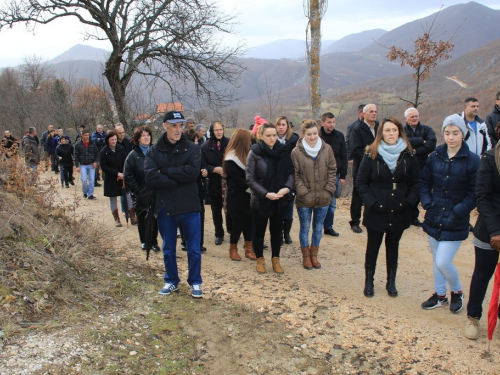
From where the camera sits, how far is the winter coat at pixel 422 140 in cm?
688

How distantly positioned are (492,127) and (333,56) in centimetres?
16449

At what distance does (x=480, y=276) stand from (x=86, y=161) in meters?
9.84

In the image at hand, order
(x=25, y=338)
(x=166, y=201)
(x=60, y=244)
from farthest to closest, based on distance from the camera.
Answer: (x=60, y=244) → (x=166, y=201) → (x=25, y=338)

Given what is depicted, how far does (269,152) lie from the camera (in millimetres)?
5113

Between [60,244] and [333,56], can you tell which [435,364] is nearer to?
[60,244]

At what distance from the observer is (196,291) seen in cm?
452

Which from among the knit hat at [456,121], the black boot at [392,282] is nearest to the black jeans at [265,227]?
the black boot at [392,282]

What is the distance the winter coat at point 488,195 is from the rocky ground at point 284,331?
1105 mm

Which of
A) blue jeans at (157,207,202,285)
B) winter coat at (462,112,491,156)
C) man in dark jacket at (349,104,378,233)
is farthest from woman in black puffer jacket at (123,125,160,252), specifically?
winter coat at (462,112,491,156)

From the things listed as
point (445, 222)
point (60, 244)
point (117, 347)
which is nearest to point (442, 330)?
point (445, 222)

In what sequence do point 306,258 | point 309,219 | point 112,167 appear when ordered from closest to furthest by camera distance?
point 309,219
point 306,258
point 112,167

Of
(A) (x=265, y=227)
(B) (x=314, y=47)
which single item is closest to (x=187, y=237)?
(A) (x=265, y=227)

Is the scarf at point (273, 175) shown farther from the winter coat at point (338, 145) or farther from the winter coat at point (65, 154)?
the winter coat at point (65, 154)

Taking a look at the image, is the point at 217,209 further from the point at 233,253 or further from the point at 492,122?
the point at 492,122
